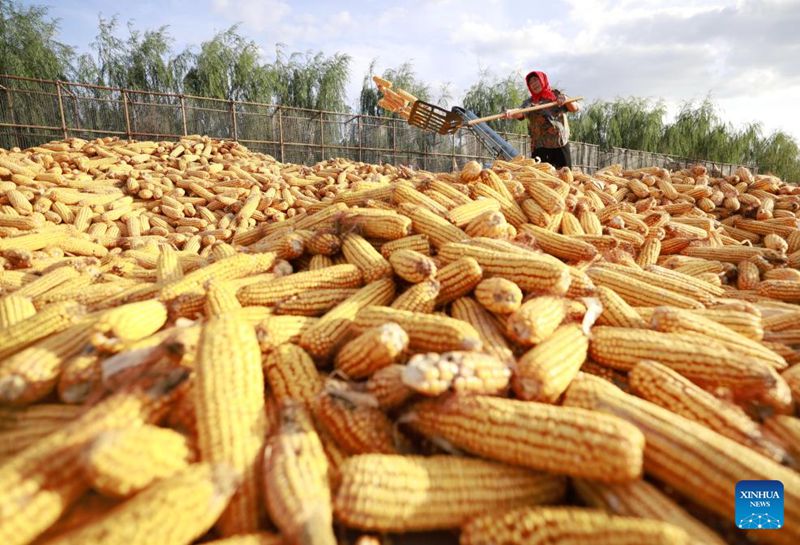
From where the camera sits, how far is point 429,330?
6.63 ft

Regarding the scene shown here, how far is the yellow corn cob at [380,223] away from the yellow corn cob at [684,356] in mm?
1558

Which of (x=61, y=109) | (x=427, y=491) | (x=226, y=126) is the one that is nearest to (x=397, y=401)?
(x=427, y=491)

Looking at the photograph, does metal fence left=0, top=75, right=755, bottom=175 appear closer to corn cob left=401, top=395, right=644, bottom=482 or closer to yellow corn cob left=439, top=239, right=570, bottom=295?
yellow corn cob left=439, top=239, right=570, bottom=295

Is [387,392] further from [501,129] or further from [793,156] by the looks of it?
[793,156]

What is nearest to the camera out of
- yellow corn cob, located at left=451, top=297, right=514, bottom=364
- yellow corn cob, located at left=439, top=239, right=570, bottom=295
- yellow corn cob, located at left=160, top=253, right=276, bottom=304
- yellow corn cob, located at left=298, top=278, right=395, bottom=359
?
yellow corn cob, located at left=451, top=297, right=514, bottom=364

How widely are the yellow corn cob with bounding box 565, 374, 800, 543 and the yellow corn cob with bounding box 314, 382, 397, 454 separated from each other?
35.3 inches

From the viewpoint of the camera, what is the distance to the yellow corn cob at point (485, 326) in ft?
6.59

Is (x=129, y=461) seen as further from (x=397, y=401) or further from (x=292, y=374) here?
(x=397, y=401)

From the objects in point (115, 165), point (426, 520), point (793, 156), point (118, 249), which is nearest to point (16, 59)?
point (115, 165)

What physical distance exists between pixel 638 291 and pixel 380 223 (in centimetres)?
188

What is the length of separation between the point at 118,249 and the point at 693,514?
7272 millimetres

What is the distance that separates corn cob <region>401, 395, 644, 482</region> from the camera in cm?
148

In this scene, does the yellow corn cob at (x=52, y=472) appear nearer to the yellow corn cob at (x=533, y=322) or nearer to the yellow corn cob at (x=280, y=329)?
the yellow corn cob at (x=280, y=329)

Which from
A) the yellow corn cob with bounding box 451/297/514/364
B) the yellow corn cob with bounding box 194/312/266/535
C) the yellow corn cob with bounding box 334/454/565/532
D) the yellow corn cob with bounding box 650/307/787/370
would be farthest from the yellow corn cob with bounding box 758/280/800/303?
the yellow corn cob with bounding box 194/312/266/535
